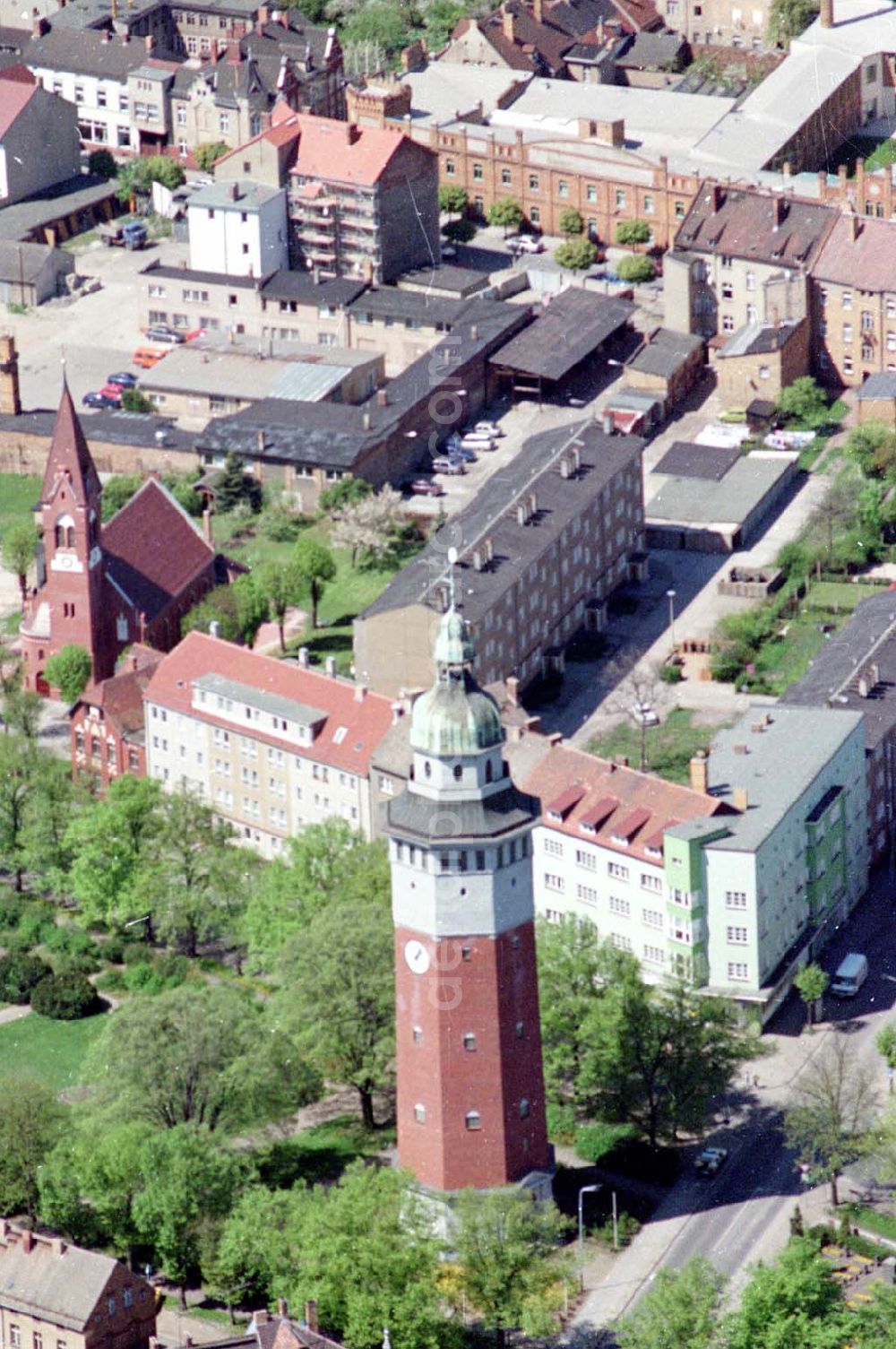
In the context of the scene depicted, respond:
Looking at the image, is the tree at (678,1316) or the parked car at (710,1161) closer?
the tree at (678,1316)

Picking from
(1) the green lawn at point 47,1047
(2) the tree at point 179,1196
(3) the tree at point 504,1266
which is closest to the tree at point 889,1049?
(3) the tree at point 504,1266

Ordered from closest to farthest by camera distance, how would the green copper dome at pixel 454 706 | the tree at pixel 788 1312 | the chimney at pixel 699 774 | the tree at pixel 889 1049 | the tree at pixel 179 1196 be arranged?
the tree at pixel 788 1312 → the green copper dome at pixel 454 706 → the tree at pixel 179 1196 → the tree at pixel 889 1049 → the chimney at pixel 699 774

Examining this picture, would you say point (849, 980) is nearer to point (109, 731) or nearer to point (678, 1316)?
point (678, 1316)

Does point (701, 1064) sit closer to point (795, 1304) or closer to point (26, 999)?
point (795, 1304)

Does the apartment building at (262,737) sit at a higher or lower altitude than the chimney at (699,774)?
lower

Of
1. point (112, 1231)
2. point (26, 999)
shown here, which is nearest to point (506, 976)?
point (112, 1231)

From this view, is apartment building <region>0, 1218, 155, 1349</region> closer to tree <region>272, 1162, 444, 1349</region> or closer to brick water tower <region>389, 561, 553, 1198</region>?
tree <region>272, 1162, 444, 1349</region>

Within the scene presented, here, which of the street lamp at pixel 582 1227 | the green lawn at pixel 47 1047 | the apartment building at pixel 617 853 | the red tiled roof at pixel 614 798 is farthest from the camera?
the red tiled roof at pixel 614 798

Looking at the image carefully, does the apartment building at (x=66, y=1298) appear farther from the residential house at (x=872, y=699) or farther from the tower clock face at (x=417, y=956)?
the residential house at (x=872, y=699)
